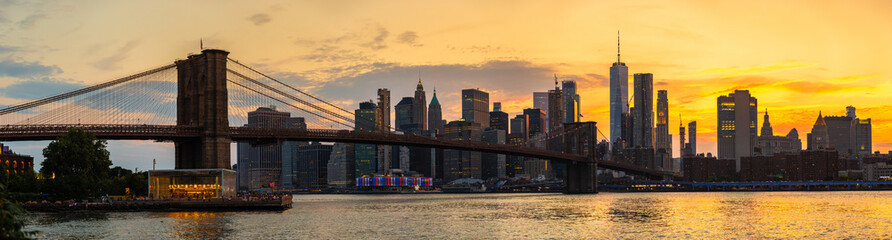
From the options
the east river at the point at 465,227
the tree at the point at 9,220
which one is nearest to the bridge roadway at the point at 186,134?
the east river at the point at 465,227

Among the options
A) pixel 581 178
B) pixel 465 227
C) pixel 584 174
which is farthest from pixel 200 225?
pixel 581 178

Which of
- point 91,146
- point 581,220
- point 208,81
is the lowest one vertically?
point 581,220

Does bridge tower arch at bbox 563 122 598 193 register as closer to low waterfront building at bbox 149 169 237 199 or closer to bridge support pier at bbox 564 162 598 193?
bridge support pier at bbox 564 162 598 193

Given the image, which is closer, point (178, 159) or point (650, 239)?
point (650, 239)

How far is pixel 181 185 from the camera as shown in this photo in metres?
86.1

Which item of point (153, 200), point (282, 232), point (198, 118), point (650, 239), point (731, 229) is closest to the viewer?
point (650, 239)

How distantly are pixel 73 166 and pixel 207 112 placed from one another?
17295 millimetres

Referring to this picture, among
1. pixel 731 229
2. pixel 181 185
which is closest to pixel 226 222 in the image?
pixel 181 185

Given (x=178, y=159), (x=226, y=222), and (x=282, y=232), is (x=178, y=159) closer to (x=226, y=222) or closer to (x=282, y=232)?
(x=226, y=222)

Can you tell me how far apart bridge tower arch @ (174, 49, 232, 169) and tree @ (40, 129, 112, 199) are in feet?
30.8

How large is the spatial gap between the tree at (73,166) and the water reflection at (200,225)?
622 inches

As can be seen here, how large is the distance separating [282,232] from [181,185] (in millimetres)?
35727

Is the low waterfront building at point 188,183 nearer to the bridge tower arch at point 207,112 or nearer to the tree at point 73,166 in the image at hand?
the bridge tower arch at point 207,112

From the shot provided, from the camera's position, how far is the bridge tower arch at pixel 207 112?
87.3 m
